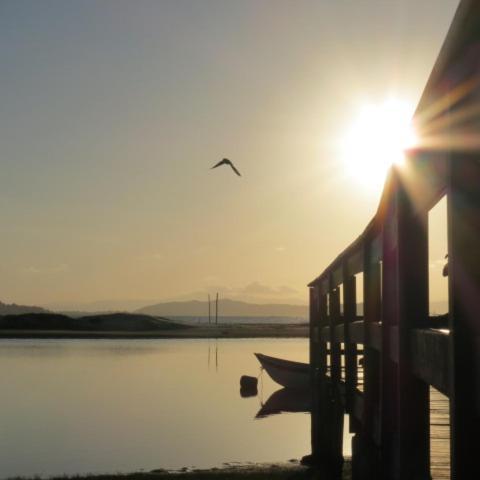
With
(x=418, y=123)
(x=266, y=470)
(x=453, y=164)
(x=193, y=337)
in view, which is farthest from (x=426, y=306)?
(x=193, y=337)

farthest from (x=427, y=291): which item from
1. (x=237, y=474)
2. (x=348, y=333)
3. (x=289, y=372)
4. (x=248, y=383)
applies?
(x=248, y=383)

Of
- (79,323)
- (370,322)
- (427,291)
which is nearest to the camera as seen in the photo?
(427,291)

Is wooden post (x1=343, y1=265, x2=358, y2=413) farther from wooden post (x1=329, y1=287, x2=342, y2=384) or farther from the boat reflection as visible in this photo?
the boat reflection

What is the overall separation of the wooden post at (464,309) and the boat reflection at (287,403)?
3604cm

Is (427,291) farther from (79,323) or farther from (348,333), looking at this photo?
(79,323)

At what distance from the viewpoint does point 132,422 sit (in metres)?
35.6

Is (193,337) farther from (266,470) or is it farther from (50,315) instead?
(266,470)

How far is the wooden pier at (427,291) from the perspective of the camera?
3365 millimetres

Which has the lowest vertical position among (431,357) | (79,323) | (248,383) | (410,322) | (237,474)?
(237,474)

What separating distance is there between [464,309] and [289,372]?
4060cm

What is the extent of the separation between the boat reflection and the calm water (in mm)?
860

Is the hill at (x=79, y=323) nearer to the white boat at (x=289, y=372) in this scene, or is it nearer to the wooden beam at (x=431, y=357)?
the white boat at (x=289, y=372)

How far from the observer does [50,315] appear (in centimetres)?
15925

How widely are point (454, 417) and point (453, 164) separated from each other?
Result: 1.13 m
